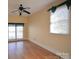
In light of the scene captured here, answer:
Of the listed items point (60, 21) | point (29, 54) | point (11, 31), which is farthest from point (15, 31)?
point (60, 21)

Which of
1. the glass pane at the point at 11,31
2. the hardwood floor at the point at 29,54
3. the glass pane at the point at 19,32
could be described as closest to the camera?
the hardwood floor at the point at 29,54

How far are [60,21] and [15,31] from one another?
6.16 metres

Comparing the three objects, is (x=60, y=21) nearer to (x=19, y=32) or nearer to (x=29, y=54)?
(x=29, y=54)

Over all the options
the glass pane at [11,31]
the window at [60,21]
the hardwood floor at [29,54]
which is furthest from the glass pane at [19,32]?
the window at [60,21]

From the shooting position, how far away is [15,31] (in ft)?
32.9

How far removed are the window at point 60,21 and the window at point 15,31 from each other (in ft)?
17.2

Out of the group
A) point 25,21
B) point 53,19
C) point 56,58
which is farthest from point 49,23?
point 25,21

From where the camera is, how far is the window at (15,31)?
32.0 feet

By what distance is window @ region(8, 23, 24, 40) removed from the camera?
9.75 metres

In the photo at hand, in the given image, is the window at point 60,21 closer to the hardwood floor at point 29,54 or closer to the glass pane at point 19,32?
the hardwood floor at point 29,54

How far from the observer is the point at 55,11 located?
5152 mm

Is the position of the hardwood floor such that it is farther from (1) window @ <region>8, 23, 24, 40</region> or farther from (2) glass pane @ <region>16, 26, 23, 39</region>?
(2) glass pane @ <region>16, 26, 23, 39</region>
